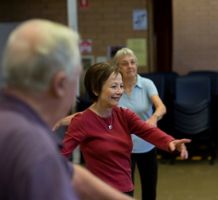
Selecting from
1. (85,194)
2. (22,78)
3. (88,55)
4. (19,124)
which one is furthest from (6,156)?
(88,55)

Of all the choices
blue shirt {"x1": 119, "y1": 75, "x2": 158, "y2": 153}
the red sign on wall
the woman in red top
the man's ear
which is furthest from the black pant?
the red sign on wall

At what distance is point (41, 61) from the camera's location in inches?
59.1

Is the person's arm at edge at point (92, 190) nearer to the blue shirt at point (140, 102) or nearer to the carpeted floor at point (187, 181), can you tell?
the blue shirt at point (140, 102)

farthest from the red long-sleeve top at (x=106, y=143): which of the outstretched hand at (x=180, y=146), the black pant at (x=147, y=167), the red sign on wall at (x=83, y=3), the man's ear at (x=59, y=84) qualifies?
the red sign on wall at (x=83, y=3)

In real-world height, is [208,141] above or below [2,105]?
below

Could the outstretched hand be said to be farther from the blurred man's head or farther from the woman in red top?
the blurred man's head

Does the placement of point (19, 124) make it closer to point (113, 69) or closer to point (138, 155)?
point (113, 69)

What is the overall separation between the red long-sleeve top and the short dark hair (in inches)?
5.4

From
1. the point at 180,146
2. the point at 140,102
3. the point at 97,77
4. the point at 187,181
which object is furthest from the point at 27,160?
the point at 187,181

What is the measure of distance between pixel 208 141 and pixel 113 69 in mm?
4587

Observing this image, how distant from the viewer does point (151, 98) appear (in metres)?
4.69

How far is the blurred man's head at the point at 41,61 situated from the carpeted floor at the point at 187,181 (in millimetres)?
4691

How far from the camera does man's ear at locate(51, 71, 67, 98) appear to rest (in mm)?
1544

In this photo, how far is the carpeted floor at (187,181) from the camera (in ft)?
20.3
